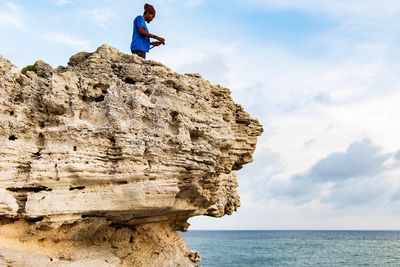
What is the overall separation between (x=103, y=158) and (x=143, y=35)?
4803 millimetres

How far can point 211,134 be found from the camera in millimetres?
14820

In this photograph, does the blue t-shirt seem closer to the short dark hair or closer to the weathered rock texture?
the short dark hair

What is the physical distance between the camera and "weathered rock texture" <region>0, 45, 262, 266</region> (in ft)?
40.1

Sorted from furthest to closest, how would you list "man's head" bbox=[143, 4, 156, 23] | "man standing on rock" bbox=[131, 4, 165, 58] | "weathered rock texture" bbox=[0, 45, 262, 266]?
"man's head" bbox=[143, 4, 156, 23] → "man standing on rock" bbox=[131, 4, 165, 58] → "weathered rock texture" bbox=[0, 45, 262, 266]

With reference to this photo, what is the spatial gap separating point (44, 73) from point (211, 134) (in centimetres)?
538

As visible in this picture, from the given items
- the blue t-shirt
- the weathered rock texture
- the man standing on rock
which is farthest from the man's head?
the weathered rock texture

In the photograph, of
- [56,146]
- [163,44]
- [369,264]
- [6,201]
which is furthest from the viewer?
[369,264]

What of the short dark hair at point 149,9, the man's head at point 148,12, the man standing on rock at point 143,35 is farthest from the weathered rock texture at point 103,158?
the short dark hair at point 149,9

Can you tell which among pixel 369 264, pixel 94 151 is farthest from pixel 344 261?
pixel 94 151

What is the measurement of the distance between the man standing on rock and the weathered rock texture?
1046 mm

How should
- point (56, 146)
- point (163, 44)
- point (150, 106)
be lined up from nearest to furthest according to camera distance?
point (56, 146), point (150, 106), point (163, 44)

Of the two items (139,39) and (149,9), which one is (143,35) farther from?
(149,9)

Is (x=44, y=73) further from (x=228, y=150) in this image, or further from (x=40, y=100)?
(x=228, y=150)

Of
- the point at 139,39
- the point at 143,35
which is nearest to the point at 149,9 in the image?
the point at 143,35
